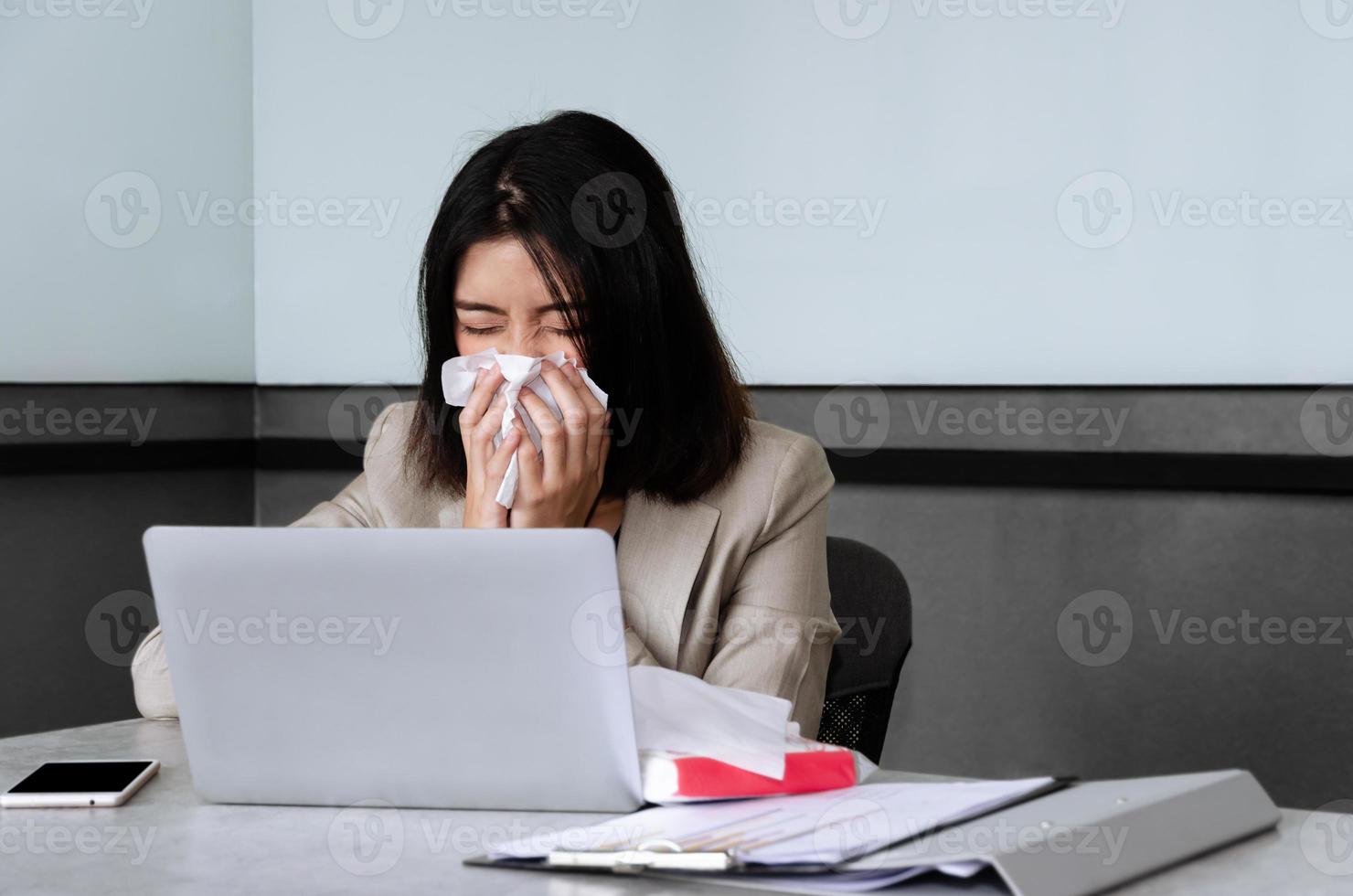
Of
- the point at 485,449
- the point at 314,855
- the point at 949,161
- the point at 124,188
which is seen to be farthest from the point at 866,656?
the point at 124,188

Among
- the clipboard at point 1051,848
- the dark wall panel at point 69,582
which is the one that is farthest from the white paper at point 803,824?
the dark wall panel at point 69,582

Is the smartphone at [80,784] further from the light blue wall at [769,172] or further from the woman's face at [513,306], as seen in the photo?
the light blue wall at [769,172]

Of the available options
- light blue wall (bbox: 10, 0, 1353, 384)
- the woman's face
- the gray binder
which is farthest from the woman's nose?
light blue wall (bbox: 10, 0, 1353, 384)

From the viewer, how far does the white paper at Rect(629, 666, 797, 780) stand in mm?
942

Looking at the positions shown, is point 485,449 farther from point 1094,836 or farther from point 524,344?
point 1094,836

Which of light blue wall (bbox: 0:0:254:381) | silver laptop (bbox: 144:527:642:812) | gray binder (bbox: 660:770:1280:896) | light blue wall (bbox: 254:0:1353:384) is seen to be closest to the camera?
gray binder (bbox: 660:770:1280:896)

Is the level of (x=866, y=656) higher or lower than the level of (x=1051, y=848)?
lower

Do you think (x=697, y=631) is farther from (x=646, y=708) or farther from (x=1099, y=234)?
(x=1099, y=234)

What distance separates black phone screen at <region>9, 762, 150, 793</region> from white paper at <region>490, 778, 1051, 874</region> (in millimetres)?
343

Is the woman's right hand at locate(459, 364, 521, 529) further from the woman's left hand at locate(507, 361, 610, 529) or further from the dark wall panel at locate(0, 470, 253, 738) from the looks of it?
the dark wall panel at locate(0, 470, 253, 738)

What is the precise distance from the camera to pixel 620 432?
1.56 meters

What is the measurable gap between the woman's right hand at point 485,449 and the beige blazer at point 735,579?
0.13 m

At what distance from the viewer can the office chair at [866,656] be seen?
1.56 meters

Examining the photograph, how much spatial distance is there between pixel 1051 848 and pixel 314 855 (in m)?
0.43
